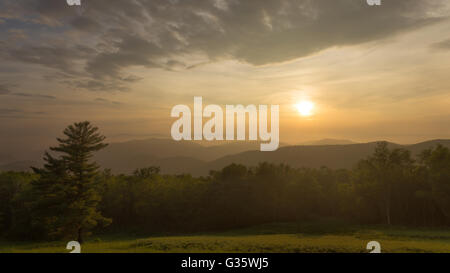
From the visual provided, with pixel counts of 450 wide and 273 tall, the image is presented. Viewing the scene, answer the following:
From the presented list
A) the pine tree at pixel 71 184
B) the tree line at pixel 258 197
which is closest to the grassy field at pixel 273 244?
the pine tree at pixel 71 184

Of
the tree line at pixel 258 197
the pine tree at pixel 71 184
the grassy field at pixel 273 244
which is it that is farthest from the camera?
the tree line at pixel 258 197

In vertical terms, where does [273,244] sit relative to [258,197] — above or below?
above

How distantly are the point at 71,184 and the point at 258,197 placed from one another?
4090 centimetres

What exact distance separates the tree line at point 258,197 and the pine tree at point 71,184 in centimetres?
35

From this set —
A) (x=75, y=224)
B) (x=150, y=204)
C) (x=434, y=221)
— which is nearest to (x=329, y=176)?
(x=434, y=221)

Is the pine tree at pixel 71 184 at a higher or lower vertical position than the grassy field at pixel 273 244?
higher

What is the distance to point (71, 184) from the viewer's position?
34250 mm

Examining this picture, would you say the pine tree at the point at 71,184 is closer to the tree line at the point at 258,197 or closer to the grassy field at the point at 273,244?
the tree line at the point at 258,197

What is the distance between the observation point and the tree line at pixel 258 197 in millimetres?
50375

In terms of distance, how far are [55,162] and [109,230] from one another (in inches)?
1323

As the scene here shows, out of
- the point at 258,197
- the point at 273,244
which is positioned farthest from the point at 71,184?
the point at 258,197

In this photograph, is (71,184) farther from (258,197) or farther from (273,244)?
(258,197)

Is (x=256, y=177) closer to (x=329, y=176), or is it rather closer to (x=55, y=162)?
(x=329, y=176)

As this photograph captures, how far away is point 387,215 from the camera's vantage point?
172 ft
